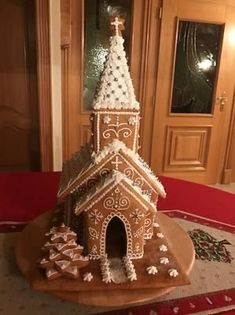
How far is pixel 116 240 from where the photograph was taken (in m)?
0.97

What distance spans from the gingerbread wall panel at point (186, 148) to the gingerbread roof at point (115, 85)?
239cm

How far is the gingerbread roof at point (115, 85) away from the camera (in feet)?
2.70

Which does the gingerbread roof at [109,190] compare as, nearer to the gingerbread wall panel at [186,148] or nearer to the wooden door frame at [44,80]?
the wooden door frame at [44,80]

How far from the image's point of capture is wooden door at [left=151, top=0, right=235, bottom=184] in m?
2.88

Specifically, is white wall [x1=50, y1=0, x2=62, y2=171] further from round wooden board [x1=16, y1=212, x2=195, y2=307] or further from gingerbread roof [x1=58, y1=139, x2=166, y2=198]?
gingerbread roof [x1=58, y1=139, x2=166, y2=198]

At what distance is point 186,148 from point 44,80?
1693 millimetres

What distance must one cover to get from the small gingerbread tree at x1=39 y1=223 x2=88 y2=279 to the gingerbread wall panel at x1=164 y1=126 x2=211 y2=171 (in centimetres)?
250

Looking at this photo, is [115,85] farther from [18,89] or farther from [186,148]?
[186,148]

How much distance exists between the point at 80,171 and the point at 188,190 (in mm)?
771

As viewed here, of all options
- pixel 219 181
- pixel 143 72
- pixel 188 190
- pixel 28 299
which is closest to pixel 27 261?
pixel 28 299

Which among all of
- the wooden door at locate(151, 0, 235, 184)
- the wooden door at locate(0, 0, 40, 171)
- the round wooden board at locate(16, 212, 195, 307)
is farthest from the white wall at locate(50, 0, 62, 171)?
the round wooden board at locate(16, 212, 195, 307)

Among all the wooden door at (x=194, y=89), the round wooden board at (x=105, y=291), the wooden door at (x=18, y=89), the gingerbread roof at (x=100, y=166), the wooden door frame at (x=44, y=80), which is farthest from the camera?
the wooden door at (x=194, y=89)

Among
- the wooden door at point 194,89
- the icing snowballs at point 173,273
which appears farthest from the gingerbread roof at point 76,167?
the wooden door at point 194,89

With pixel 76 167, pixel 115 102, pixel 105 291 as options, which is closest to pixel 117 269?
pixel 105 291
